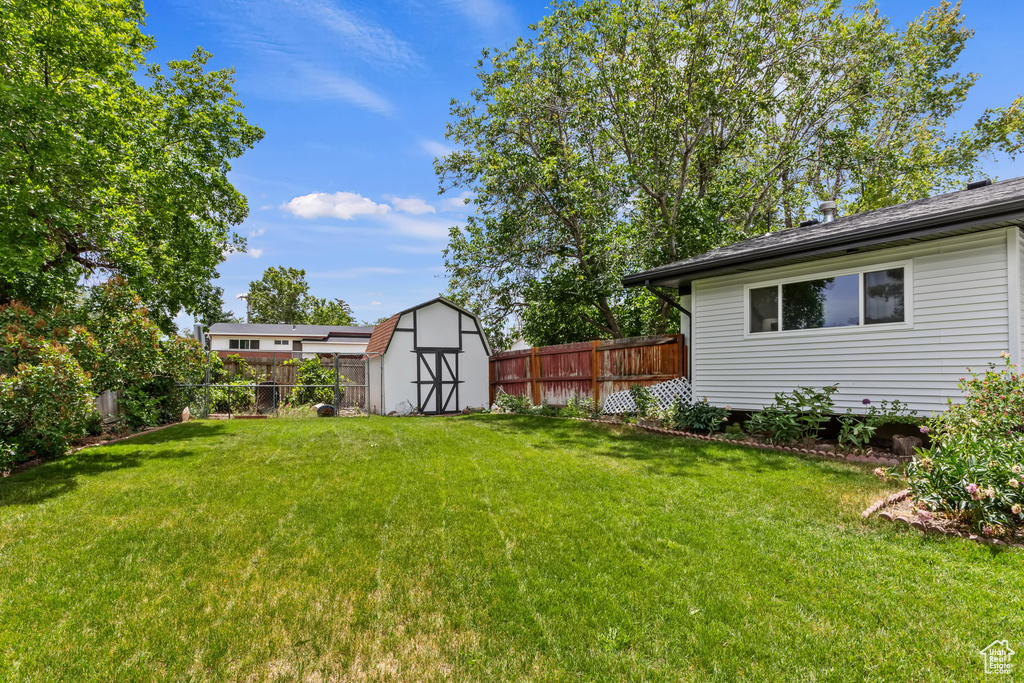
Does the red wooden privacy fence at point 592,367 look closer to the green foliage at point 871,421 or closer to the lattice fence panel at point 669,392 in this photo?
the lattice fence panel at point 669,392

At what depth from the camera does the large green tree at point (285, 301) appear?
52656 mm

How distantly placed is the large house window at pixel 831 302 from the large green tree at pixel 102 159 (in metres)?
11.9

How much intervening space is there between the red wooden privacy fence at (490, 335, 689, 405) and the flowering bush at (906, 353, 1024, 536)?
19.1 feet

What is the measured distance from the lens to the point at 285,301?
53562mm

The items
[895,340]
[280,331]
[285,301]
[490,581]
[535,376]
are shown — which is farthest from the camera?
[285,301]

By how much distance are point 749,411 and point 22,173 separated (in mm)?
13082

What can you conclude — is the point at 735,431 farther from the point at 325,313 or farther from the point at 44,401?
the point at 325,313

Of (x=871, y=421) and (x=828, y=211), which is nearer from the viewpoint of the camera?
(x=871, y=421)

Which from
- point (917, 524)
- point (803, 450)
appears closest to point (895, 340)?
point (803, 450)

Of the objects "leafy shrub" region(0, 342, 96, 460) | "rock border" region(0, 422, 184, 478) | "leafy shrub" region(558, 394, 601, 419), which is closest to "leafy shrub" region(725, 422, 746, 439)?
"leafy shrub" region(558, 394, 601, 419)

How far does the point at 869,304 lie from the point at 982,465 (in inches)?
177

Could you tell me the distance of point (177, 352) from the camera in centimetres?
1009

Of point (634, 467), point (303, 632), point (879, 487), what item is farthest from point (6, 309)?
point (879, 487)

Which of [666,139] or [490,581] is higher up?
[666,139]
